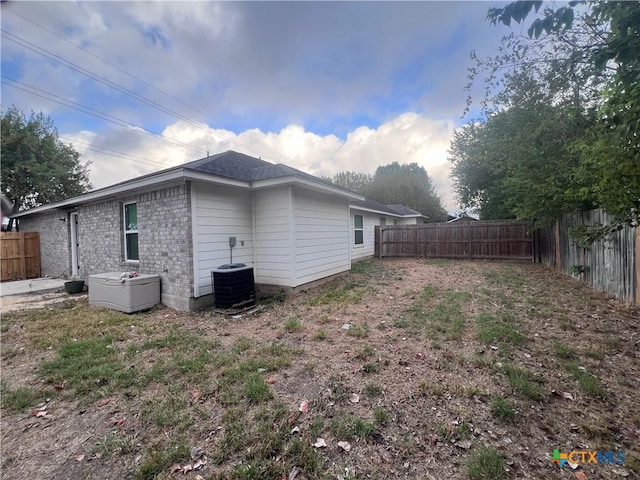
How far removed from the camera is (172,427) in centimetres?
239

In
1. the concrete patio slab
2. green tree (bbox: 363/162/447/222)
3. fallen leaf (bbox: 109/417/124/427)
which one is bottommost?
fallen leaf (bbox: 109/417/124/427)

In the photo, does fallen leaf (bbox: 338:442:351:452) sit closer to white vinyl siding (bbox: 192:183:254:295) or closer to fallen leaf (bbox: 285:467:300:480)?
fallen leaf (bbox: 285:467:300:480)

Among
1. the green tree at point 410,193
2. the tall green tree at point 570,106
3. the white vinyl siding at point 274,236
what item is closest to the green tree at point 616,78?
the tall green tree at point 570,106

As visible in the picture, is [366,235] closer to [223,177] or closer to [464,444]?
[223,177]

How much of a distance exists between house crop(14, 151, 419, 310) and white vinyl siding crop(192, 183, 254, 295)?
0.07 ft

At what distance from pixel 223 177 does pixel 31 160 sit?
17992 millimetres

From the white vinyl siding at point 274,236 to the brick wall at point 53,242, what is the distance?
8003 mm

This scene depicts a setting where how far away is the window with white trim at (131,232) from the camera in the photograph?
723cm

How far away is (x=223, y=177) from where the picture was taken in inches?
244

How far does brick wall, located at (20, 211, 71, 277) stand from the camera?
1039cm

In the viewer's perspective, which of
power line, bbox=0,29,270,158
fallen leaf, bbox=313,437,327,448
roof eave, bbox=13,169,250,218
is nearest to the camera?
fallen leaf, bbox=313,437,327,448

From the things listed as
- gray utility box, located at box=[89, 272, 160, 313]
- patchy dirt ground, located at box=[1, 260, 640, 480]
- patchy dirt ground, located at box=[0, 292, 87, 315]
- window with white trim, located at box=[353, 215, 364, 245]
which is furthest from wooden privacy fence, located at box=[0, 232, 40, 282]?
window with white trim, located at box=[353, 215, 364, 245]

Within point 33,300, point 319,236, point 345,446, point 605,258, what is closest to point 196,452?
point 345,446

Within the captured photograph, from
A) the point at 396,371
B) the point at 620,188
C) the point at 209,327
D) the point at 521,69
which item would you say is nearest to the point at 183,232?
the point at 209,327
